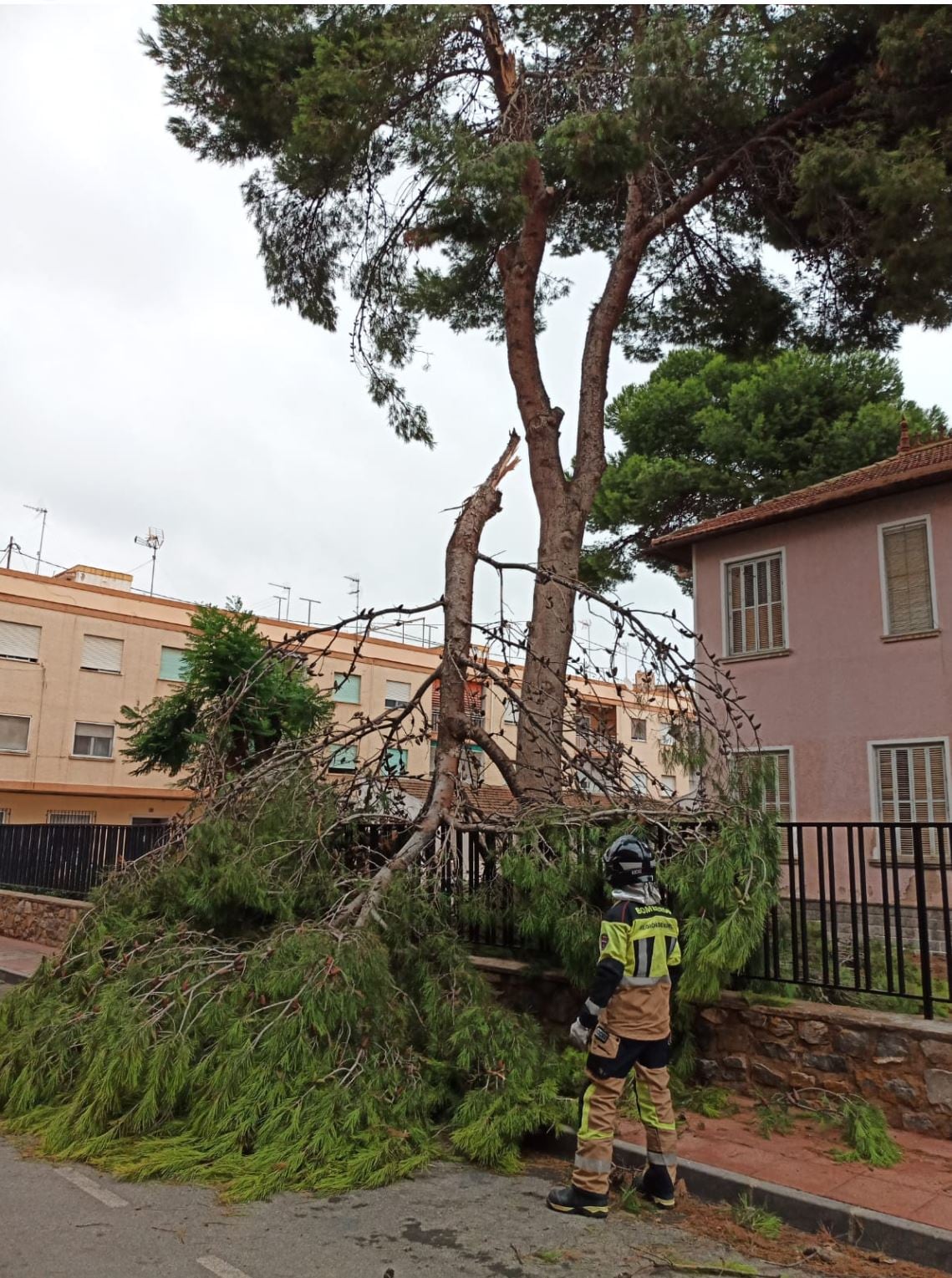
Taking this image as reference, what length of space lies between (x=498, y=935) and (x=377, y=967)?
7.84 feet

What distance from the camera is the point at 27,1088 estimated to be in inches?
220

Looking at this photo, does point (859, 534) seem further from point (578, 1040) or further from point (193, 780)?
point (578, 1040)

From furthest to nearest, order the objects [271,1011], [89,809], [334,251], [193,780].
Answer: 1. [89,809]
2. [334,251]
3. [193,780]
4. [271,1011]

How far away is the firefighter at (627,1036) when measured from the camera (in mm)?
4668

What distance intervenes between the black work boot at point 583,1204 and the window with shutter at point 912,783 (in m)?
10.5

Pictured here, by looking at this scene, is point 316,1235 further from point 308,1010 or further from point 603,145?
point 603,145

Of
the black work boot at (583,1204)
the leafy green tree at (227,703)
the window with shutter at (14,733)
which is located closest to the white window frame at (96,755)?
the window with shutter at (14,733)

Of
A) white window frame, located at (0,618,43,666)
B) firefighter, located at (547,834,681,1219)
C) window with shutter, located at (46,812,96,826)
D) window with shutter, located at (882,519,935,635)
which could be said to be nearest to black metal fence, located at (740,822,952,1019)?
firefighter, located at (547,834,681,1219)

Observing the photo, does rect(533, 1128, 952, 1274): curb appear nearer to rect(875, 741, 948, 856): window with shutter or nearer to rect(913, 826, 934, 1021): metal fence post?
rect(913, 826, 934, 1021): metal fence post

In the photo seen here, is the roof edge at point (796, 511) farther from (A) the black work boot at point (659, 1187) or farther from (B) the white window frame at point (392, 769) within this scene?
(A) the black work boot at point (659, 1187)

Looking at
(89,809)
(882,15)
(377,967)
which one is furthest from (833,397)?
(89,809)

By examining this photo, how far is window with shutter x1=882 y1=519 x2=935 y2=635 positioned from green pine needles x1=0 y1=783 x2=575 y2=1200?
10.8 metres

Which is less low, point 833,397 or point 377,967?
point 833,397

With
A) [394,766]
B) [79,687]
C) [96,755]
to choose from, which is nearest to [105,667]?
[79,687]
